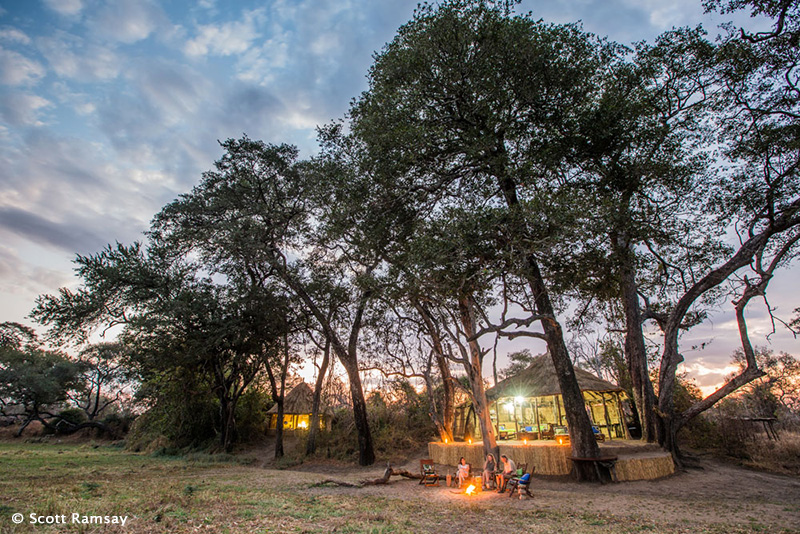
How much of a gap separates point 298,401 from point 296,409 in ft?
2.90

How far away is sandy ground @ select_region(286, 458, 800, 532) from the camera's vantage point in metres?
6.99

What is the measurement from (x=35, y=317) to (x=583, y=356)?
43.4m

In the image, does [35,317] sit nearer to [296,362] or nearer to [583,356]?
[296,362]

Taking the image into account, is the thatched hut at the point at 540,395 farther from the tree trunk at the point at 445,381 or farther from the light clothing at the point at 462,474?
the light clothing at the point at 462,474

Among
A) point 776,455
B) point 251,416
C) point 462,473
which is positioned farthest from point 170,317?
point 776,455

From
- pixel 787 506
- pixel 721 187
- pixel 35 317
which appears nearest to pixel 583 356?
pixel 721 187

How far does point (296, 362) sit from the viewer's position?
886 inches

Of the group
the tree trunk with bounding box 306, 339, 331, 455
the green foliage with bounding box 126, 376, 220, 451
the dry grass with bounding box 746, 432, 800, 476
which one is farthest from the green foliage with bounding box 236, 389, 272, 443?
the dry grass with bounding box 746, 432, 800, 476

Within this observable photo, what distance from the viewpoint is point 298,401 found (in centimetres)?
2977

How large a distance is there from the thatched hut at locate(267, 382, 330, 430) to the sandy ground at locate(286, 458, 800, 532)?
17956 millimetres

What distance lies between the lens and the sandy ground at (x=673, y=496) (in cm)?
699

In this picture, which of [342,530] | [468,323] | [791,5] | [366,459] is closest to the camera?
[342,530]

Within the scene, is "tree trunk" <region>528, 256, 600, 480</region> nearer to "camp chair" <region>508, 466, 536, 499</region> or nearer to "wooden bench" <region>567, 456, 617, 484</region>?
"wooden bench" <region>567, 456, 617, 484</region>

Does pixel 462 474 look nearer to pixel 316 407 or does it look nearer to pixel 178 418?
pixel 316 407
